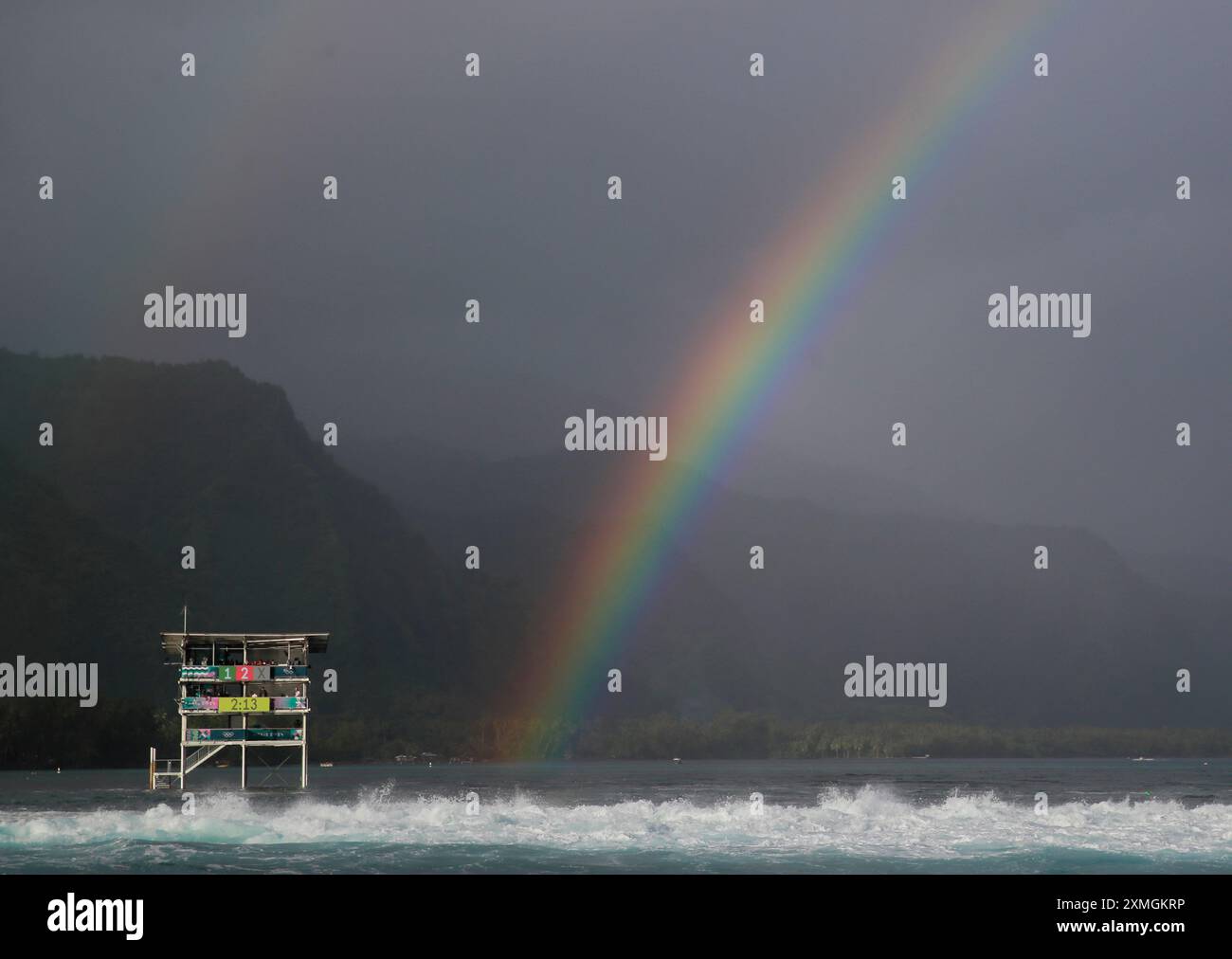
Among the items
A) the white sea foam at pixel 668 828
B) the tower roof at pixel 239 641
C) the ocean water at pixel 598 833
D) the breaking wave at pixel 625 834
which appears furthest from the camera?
the tower roof at pixel 239 641

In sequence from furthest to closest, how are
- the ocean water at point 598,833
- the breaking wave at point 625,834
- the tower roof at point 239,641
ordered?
the tower roof at point 239,641 → the breaking wave at point 625,834 → the ocean water at point 598,833

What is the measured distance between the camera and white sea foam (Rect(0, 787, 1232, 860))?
70875 mm

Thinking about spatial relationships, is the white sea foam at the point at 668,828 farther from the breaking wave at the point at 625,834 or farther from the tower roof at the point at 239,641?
the tower roof at the point at 239,641

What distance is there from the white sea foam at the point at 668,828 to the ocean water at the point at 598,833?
155mm

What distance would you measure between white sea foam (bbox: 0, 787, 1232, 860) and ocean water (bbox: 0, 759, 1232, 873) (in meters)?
0.16

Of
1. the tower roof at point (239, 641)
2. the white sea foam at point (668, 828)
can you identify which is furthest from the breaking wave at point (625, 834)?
the tower roof at point (239, 641)

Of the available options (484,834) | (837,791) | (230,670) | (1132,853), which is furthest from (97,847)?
(837,791)

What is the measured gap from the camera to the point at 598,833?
76.6 m

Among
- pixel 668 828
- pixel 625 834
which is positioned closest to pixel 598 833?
pixel 625 834

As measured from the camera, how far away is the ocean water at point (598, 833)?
207 feet
